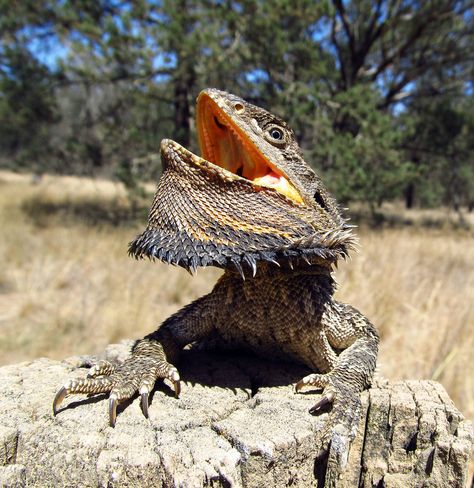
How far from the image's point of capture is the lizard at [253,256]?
1.57 meters

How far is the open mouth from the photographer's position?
177 centimetres

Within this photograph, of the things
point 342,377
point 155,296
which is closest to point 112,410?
point 342,377

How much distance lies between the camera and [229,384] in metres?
1.87

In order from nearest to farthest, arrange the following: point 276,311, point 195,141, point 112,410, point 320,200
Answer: point 112,410 → point 276,311 → point 320,200 → point 195,141

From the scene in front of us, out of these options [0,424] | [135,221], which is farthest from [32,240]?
[0,424]

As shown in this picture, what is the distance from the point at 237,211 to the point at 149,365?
2.27 feet

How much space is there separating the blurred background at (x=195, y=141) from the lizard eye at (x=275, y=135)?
2.48 m

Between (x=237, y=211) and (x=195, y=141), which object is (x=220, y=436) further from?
(x=195, y=141)

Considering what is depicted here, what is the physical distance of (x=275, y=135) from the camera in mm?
1889

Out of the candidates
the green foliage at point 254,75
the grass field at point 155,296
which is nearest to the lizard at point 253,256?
the grass field at point 155,296

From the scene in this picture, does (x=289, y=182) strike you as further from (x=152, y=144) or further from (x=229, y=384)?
(x=152, y=144)

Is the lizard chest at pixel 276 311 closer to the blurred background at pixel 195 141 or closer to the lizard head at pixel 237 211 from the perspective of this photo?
the lizard head at pixel 237 211

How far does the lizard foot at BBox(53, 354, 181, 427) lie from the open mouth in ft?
2.60

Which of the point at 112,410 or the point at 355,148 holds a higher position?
the point at 355,148
